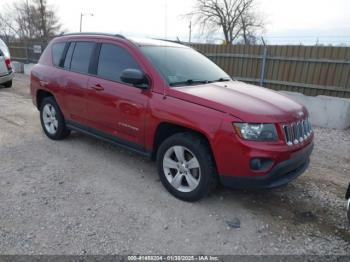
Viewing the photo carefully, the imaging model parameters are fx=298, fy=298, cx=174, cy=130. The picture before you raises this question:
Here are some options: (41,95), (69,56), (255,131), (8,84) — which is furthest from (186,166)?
(8,84)

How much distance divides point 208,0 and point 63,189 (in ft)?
110

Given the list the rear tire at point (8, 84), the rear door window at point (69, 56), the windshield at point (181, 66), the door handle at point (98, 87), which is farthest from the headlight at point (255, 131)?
the rear tire at point (8, 84)

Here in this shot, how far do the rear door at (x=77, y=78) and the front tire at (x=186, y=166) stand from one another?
1.68 metres

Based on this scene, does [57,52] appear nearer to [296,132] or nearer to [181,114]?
[181,114]

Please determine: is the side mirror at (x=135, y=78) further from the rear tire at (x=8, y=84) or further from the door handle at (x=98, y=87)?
the rear tire at (x=8, y=84)

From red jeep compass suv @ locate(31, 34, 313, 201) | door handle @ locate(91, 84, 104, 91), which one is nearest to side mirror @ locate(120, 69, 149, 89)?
red jeep compass suv @ locate(31, 34, 313, 201)

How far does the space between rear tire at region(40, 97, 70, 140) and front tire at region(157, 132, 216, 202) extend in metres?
2.39

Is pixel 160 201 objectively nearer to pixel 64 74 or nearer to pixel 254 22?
pixel 64 74

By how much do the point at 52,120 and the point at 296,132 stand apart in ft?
13.4

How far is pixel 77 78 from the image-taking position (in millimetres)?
4508

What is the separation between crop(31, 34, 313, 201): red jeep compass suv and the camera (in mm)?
2938

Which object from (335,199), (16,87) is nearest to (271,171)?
(335,199)

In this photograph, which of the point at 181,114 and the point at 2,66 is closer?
the point at 181,114

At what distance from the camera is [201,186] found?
3.23 metres
